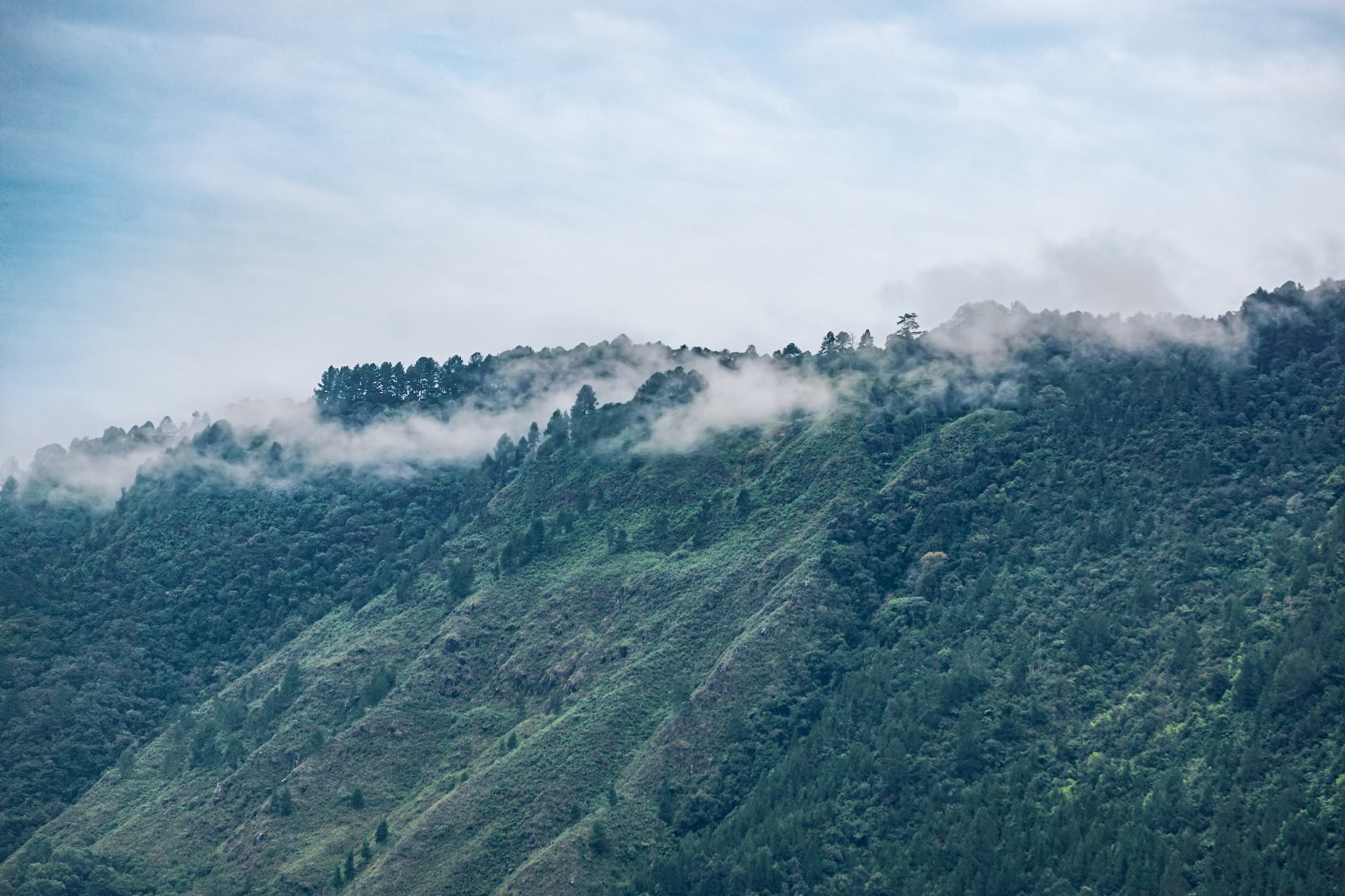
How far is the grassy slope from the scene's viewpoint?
5728 inches

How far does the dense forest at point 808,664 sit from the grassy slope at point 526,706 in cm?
41

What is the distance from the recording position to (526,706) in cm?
16300

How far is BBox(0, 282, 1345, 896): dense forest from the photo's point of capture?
130 m

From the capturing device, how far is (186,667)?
190125mm

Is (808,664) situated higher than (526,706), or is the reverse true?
(808,664)

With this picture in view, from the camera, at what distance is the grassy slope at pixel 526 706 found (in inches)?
5728

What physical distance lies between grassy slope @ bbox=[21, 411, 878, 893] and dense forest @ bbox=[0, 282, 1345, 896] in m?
0.41

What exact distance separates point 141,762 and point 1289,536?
106961 mm

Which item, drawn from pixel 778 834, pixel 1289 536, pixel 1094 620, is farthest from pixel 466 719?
pixel 1289 536

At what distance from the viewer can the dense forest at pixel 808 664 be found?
129875 mm

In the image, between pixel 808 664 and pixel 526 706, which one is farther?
pixel 526 706

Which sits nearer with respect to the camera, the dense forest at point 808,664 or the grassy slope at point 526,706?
the dense forest at point 808,664

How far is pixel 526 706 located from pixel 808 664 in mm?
26781

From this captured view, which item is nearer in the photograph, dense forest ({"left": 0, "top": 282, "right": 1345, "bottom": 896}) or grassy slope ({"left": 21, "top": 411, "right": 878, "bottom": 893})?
dense forest ({"left": 0, "top": 282, "right": 1345, "bottom": 896})
